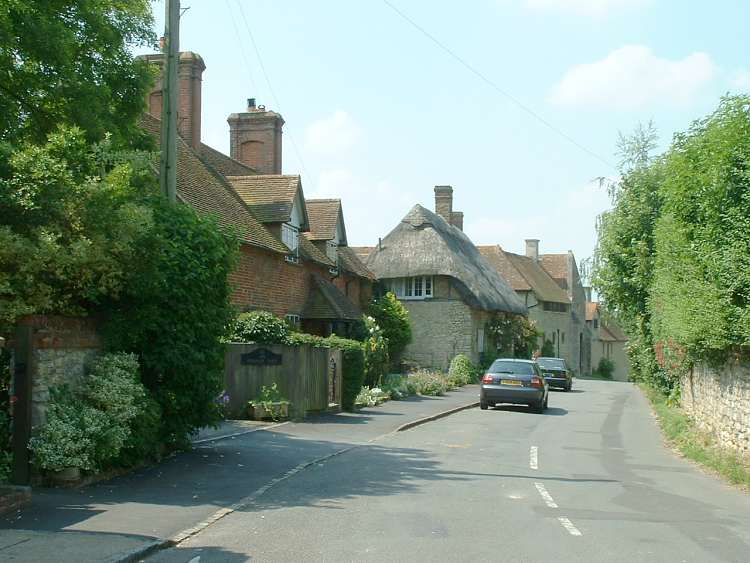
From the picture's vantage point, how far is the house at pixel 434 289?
4569 centimetres

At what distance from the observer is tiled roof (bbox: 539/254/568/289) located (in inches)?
3009

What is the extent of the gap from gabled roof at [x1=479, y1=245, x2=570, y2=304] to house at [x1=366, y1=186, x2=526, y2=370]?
639 inches

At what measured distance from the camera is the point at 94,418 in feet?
34.9

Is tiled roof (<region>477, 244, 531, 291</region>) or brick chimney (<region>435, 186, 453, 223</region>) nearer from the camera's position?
brick chimney (<region>435, 186, 453, 223</region>)

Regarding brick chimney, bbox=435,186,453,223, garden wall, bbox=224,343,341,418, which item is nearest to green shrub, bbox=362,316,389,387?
garden wall, bbox=224,343,341,418

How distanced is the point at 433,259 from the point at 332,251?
12345 millimetres

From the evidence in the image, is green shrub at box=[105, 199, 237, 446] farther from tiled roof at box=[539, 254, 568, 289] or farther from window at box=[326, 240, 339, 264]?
tiled roof at box=[539, 254, 568, 289]

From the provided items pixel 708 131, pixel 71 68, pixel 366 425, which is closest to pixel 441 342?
pixel 366 425

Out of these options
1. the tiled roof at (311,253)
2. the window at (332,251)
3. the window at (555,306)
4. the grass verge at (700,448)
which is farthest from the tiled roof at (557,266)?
the grass verge at (700,448)

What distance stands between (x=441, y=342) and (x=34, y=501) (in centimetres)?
3736

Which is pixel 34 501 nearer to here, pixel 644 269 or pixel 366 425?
pixel 366 425

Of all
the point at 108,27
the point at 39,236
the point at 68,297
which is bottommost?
the point at 68,297

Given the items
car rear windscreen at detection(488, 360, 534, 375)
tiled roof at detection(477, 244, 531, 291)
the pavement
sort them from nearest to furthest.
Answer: the pavement, car rear windscreen at detection(488, 360, 534, 375), tiled roof at detection(477, 244, 531, 291)

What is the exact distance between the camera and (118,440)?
10.8 meters
